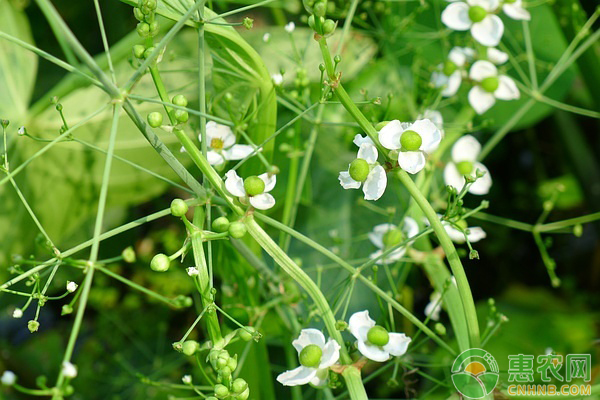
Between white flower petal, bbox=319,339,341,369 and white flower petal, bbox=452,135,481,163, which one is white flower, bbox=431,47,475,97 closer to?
white flower petal, bbox=452,135,481,163

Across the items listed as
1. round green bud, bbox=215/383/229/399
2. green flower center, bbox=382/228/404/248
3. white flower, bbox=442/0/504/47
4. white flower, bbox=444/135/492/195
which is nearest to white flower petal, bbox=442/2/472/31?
white flower, bbox=442/0/504/47

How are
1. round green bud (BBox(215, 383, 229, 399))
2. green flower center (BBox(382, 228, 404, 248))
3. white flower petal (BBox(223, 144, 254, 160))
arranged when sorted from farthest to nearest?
green flower center (BBox(382, 228, 404, 248)), white flower petal (BBox(223, 144, 254, 160)), round green bud (BBox(215, 383, 229, 399))

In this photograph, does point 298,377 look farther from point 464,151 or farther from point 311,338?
point 464,151

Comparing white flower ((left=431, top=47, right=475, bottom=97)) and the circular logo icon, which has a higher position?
white flower ((left=431, top=47, right=475, bottom=97))

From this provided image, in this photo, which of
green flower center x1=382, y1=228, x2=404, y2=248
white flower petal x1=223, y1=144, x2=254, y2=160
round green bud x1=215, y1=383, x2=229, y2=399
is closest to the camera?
round green bud x1=215, y1=383, x2=229, y2=399

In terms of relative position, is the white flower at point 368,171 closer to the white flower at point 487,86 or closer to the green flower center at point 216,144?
the green flower center at point 216,144

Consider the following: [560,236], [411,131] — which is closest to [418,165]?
[411,131]

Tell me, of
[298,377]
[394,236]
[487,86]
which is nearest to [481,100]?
[487,86]
